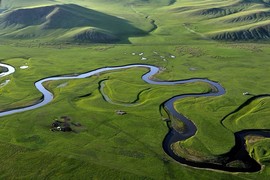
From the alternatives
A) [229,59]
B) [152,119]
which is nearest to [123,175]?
[152,119]

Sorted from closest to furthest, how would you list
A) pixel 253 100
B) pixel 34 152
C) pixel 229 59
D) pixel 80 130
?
pixel 34 152 < pixel 80 130 < pixel 253 100 < pixel 229 59

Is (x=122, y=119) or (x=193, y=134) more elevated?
(x=122, y=119)

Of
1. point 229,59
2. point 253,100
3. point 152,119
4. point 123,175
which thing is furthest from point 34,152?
point 229,59

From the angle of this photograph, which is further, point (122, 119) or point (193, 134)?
point (122, 119)

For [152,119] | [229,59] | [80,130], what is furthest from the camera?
[229,59]

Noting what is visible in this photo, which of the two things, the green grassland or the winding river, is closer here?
the green grassland

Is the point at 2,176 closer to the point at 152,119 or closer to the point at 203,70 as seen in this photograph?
the point at 152,119

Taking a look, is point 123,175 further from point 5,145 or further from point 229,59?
point 229,59

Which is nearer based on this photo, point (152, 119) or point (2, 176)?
point (2, 176)

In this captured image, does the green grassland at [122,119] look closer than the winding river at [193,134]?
Yes
